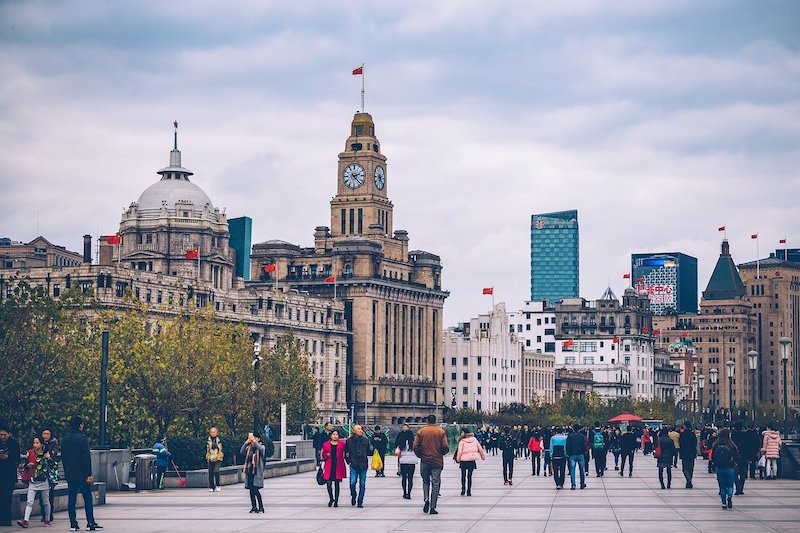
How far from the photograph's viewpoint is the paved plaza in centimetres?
3403

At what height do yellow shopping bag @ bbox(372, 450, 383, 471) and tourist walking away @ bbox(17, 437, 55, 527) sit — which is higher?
tourist walking away @ bbox(17, 437, 55, 527)

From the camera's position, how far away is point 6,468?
33.6 metres

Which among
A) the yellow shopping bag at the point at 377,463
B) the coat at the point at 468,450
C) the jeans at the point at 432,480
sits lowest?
the yellow shopping bag at the point at 377,463

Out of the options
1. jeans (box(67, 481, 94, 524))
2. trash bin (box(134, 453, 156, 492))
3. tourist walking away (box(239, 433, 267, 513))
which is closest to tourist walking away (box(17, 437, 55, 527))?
jeans (box(67, 481, 94, 524))

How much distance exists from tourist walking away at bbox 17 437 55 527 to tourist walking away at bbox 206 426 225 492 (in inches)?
473

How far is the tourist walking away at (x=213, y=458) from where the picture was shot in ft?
157

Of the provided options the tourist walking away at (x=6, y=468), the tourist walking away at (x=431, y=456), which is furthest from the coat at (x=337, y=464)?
the tourist walking away at (x=6, y=468)

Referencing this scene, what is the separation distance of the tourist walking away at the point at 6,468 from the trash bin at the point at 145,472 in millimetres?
13745

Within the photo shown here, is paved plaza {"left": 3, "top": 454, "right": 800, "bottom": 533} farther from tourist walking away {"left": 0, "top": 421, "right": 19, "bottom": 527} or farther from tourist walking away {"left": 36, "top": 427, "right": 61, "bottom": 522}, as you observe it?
tourist walking away {"left": 0, "top": 421, "right": 19, "bottom": 527}

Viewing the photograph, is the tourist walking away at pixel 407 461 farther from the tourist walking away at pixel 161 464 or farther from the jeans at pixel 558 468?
the tourist walking away at pixel 161 464

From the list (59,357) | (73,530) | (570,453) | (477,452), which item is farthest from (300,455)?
(73,530)

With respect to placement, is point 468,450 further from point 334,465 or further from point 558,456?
point 558,456

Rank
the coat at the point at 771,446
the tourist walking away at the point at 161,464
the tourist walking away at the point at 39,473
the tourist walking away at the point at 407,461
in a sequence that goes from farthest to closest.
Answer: the coat at the point at 771,446 → the tourist walking away at the point at 161,464 → the tourist walking away at the point at 407,461 → the tourist walking away at the point at 39,473

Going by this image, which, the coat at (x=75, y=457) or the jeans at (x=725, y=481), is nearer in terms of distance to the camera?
the coat at (x=75, y=457)
